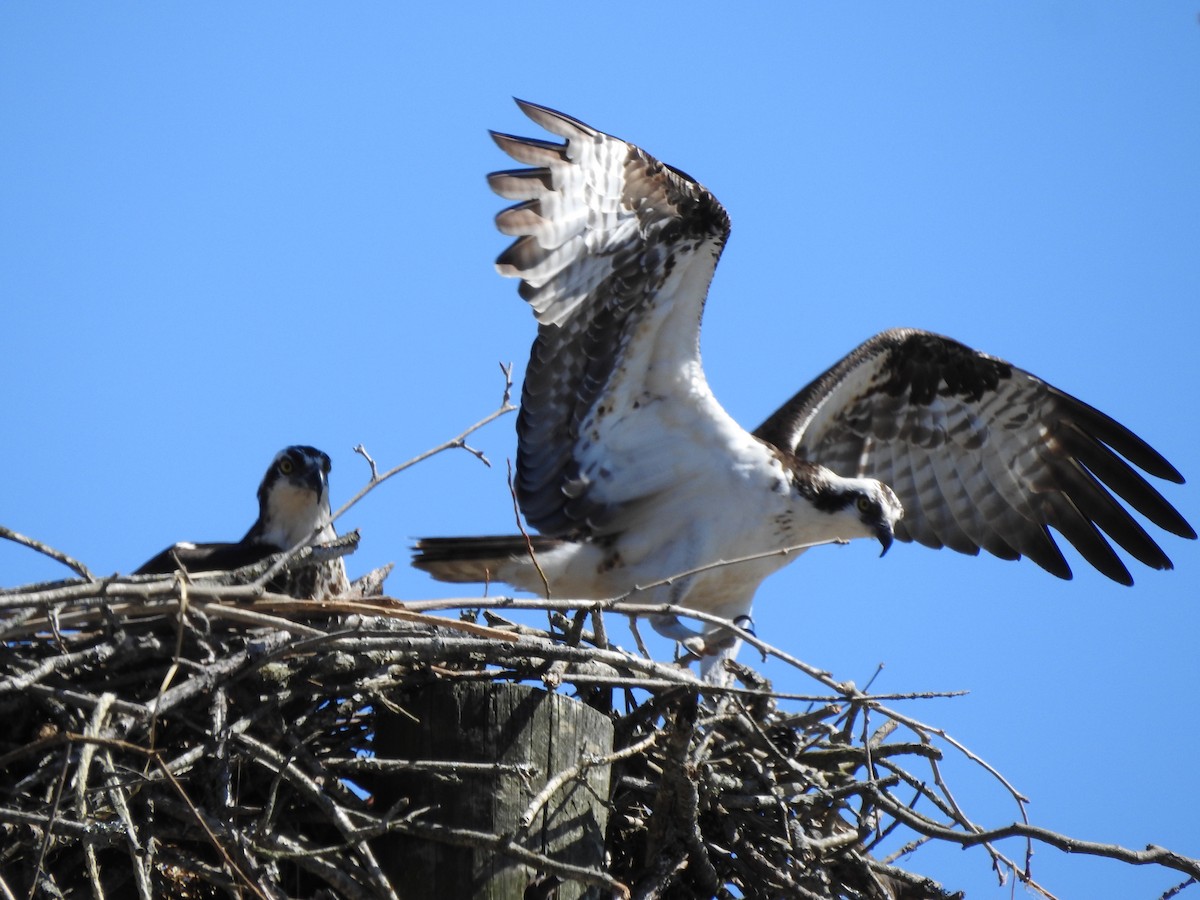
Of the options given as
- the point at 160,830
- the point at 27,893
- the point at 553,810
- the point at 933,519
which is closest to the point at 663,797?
the point at 553,810

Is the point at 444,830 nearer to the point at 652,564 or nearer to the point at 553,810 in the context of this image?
the point at 553,810

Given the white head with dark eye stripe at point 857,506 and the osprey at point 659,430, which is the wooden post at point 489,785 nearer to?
the osprey at point 659,430

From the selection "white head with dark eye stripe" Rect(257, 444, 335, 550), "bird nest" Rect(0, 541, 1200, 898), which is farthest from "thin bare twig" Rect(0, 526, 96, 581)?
"white head with dark eye stripe" Rect(257, 444, 335, 550)

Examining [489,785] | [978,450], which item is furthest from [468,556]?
[978,450]

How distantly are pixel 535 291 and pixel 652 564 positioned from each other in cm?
128

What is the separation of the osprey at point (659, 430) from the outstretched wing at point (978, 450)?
0.04 feet

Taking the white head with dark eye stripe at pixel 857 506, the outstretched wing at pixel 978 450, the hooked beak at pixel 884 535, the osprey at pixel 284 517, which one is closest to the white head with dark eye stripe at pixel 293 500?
the osprey at pixel 284 517

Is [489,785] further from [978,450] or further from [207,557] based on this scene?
[978,450]

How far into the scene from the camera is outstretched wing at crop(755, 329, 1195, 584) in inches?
307

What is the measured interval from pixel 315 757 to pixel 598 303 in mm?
2830

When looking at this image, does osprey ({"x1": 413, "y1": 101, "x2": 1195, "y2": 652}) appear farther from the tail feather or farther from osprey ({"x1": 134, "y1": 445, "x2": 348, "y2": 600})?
osprey ({"x1": 134, "y1": 445, "x2": 348, "y2": 600})

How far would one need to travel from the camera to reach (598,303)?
661 cm

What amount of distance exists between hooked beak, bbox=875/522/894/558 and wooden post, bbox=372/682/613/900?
2879 mm

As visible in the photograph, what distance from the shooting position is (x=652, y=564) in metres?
6.80
